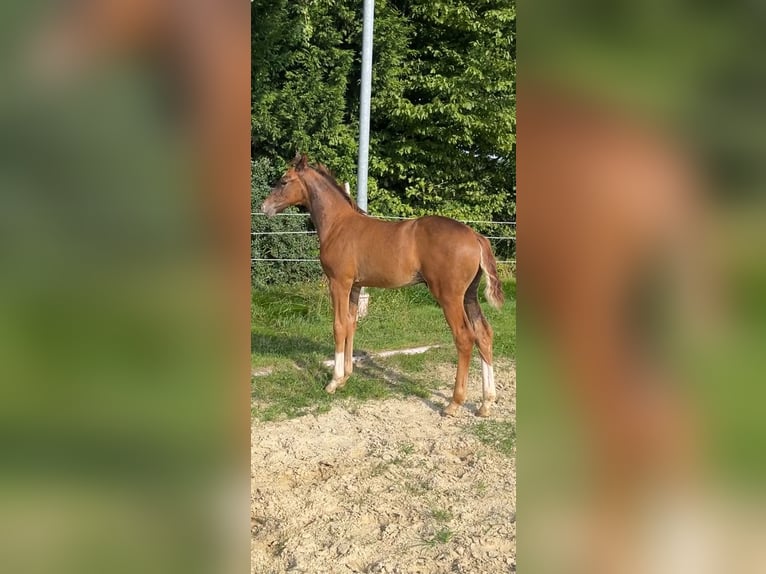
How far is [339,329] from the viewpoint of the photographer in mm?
5043

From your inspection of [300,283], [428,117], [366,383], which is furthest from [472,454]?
[428,117]

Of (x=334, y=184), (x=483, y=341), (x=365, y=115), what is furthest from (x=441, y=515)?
(x=365, y=115)

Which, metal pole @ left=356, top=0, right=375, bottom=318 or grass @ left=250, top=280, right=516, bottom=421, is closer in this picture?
grass @ left=250, top=280, right=516, bottom=421

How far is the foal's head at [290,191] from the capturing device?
5570mm

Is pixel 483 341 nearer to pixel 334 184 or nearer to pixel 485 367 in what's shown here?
pixel 485 367

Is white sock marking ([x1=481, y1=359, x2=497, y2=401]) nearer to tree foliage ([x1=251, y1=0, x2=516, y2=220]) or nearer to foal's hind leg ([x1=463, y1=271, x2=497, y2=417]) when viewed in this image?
foal's hind leg ([x1=463, y1=271, x2=497, y2=417])

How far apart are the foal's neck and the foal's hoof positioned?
5.89 feet

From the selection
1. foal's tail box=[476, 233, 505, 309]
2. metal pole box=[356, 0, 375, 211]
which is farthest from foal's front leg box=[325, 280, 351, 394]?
metal pole box=[356, 0, 375, 211]

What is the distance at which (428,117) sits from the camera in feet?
41.4

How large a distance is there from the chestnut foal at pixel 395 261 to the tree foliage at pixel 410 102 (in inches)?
249

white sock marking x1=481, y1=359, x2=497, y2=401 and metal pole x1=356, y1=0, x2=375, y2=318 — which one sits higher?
metal pole x1=356, y1=0, x2=375, y2=318

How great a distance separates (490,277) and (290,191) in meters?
2.06

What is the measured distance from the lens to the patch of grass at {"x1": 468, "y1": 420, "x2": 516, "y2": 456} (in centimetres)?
386
